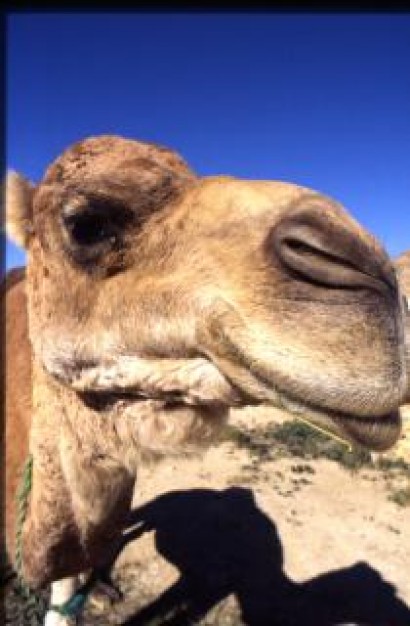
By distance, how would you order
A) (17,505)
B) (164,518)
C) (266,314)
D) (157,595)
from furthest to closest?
(164,518)
(157,595)
(17,505)
(266,314)

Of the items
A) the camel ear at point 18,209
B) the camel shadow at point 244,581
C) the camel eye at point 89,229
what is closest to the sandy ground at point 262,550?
the camel shadow at point 244,581

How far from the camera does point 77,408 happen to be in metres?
2.88

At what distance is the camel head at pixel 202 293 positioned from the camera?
1.81m

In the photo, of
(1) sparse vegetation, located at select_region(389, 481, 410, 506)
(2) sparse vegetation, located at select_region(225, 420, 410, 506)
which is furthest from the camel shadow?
(1) sparse vegetation, located at select_region(389, 481, 410, 506)

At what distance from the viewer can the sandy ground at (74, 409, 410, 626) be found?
590cm

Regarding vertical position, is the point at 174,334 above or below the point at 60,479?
above

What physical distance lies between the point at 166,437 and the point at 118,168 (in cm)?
111

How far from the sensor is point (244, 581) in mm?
6359

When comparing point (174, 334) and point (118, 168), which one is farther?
point (118, 168)

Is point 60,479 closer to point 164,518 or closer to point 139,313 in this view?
point 139,313

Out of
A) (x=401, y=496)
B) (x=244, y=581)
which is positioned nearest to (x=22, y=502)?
(x=244, y=581)

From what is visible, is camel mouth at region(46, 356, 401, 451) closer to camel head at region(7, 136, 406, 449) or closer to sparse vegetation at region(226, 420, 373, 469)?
camel head at region(7, 136, 406, 449)

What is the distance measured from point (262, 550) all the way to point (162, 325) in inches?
210

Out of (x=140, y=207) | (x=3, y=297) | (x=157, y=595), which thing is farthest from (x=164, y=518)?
(x=140, y=207)
